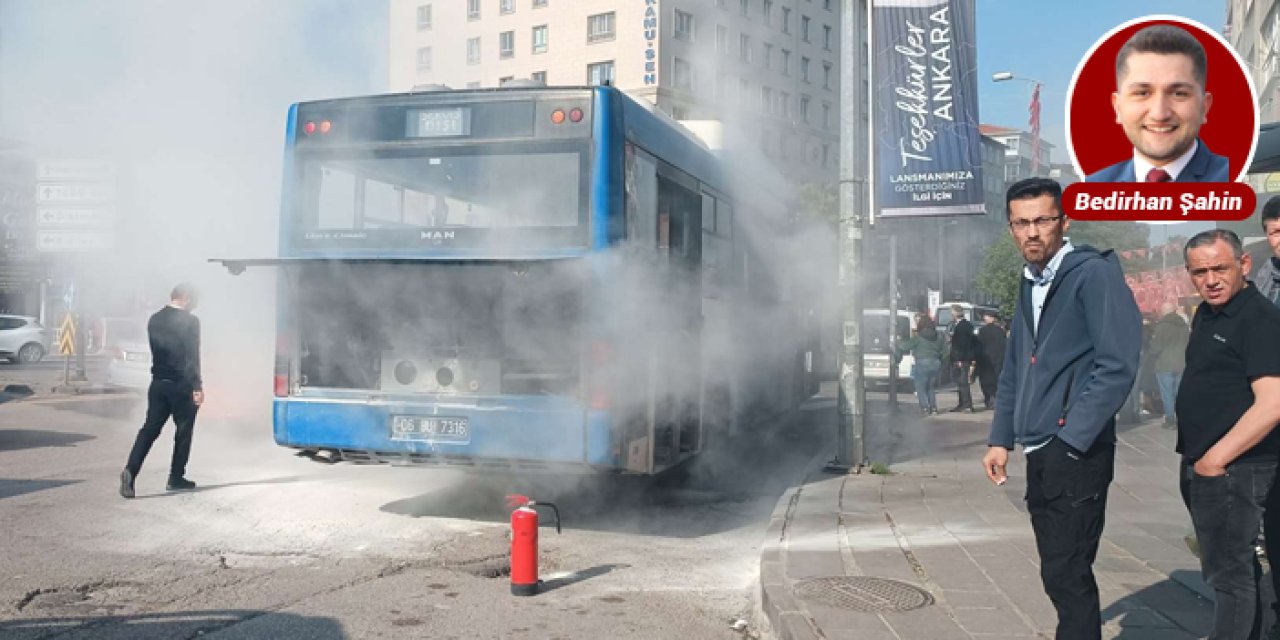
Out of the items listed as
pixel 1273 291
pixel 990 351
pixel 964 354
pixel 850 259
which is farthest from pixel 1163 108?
pixel 990 351

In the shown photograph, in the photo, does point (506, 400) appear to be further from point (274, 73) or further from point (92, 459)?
point (92, 459)

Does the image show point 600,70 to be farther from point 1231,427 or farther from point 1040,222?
point 1231,427

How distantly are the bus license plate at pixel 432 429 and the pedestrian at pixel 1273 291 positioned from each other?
441cm

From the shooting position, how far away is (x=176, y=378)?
25.5ft

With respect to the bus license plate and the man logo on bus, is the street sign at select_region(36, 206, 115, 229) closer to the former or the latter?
the man logo on bus

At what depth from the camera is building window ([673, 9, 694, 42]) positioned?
11.6 m

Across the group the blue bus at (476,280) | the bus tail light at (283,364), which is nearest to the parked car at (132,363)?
the bus tail light at (283,364)

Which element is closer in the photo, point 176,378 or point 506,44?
point 176,378

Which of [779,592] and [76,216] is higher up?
[76,216]

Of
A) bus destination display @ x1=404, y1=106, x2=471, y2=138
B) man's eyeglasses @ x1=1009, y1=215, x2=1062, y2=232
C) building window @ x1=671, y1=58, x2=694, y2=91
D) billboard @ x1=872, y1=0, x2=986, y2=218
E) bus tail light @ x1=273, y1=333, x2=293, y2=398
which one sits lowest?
bus tail light @ x1=273, y1=333, x2=293, y2=398

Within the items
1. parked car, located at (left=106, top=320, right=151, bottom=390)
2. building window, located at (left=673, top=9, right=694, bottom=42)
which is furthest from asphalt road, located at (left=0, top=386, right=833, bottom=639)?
parked car, located at (left=106, top=320, right=151, bottom=390)

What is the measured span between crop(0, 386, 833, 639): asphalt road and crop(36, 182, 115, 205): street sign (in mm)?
2106

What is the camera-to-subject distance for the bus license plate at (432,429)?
6566mm

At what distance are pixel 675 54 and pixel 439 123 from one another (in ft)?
17.6
